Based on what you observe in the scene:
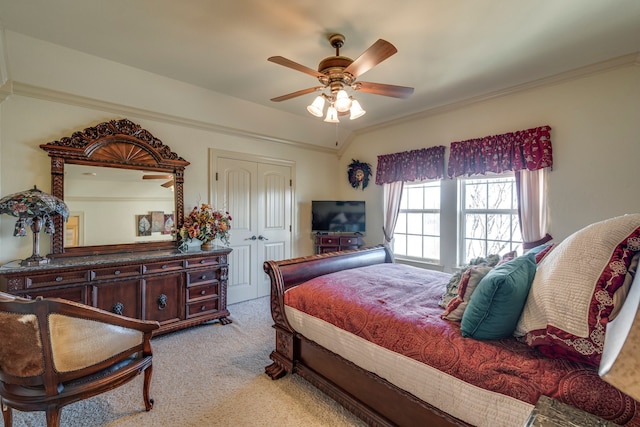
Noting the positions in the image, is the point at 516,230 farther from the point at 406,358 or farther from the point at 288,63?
the point at 288,63

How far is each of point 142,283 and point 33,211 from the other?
3.63 feet

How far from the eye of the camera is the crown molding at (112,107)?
263cm

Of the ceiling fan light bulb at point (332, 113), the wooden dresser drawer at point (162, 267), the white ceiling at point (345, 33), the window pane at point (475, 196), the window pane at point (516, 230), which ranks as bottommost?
the wooden dresser drawer at point (162, 267)

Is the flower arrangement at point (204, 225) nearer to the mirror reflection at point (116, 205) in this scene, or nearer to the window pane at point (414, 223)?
the mirror reflection at point (116, 205)

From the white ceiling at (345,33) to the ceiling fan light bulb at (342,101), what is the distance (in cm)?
55

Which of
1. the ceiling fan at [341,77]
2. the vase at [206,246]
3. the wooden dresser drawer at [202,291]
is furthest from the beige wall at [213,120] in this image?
the ceiling fan at [341,77]

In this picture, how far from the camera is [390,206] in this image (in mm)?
4559

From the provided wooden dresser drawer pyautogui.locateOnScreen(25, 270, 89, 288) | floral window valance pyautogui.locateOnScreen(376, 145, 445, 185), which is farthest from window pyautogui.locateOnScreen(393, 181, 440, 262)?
wooden dresser drawer pyautogui.locateOnScreen(25, 270, 89, 288)

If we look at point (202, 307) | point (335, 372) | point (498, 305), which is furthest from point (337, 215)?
point (498, 305)

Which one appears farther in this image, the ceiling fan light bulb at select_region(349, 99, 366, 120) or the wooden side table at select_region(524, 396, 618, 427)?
the ceiling fan light bulb at select_region(349, 99, 366, 120)

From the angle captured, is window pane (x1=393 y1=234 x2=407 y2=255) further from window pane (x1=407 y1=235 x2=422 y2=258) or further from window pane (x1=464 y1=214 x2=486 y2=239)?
window pane (x1=464 y1=214 x2=486 y2=239)

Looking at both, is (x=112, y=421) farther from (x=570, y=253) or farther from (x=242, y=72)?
(x=242, y=72)

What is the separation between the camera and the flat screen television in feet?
15.7

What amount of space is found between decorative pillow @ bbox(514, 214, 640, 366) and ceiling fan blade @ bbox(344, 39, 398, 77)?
147cm
